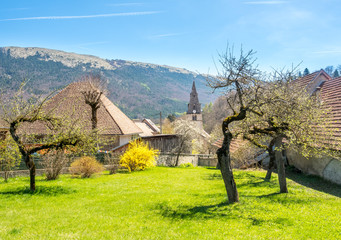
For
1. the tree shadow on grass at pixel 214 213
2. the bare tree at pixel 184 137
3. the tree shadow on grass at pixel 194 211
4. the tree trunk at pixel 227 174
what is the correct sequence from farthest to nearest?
the bare tree at pixel 184 137 < the tree trunk at pixel 227 174 < the tree shadow on grass at pixel 194 211 < the tree shadow on grass at pixel 214 213

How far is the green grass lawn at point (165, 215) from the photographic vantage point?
5.48 meters

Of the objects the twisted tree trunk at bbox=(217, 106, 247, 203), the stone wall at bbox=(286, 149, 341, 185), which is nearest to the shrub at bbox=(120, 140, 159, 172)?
the stone wall at bbox=(286, 149, 341, 185)

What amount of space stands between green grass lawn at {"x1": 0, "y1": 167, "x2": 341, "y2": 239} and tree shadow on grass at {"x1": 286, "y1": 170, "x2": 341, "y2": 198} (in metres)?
0.15

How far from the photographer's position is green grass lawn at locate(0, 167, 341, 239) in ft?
18.0

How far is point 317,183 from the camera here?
11844 mm

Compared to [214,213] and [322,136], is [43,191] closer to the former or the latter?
[214,213]

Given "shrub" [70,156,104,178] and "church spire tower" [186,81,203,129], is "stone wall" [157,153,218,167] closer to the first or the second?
"shrub" [70,156,104,178]

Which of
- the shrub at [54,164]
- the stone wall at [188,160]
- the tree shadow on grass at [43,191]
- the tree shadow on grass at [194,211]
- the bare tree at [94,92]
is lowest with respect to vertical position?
the stone wall at [188,160]

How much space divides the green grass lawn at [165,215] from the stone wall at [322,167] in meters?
1.00

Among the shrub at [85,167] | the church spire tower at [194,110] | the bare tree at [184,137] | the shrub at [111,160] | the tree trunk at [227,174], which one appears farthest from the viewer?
the church spire tower at [194,110]

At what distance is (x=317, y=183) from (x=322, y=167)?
3.61 ft

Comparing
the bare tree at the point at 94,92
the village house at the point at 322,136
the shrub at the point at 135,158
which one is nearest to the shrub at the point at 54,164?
the shrub at the point at 135,158

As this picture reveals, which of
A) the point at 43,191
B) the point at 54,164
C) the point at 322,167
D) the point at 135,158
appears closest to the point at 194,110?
the point at 135,158

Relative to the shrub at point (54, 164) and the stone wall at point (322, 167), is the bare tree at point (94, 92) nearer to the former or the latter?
the shrub at point (54, 164)
